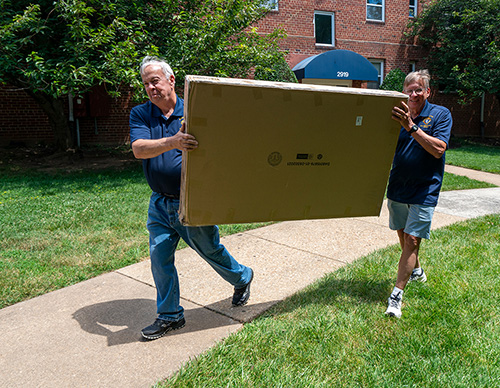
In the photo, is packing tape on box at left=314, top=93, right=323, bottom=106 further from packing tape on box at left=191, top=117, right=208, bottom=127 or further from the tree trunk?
the tree trunk

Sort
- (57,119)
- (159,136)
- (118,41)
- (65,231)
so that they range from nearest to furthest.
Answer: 1. (159,136)
2. (65,231)
3. (118,41)
4. (57,119)

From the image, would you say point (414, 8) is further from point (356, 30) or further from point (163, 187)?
point (163, 187)

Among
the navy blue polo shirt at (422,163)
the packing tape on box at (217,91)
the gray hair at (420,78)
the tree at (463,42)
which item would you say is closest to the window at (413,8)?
the tree at (463,42)

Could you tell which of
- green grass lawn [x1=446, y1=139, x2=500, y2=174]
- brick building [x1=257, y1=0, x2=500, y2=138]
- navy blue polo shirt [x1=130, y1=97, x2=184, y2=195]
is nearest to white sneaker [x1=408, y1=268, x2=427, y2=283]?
navy blue polo shirt [x1=130, y1=97, x2=184, y2=195]

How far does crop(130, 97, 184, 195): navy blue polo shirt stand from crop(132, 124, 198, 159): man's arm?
113 mm

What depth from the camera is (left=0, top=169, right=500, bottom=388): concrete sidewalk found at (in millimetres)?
2572

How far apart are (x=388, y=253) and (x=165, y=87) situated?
3.03 meters

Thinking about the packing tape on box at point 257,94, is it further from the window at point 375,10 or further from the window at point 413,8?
the window at point 413,8

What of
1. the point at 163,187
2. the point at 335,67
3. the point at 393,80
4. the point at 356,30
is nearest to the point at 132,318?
the point at 163,187

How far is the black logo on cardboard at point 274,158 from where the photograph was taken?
2617 mm

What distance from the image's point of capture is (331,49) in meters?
17.4

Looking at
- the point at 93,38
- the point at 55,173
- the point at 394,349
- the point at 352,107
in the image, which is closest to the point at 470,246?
the point at 394,349

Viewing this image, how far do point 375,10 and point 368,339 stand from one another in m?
18.5

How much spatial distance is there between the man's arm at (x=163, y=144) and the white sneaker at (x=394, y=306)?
6.46 ft
